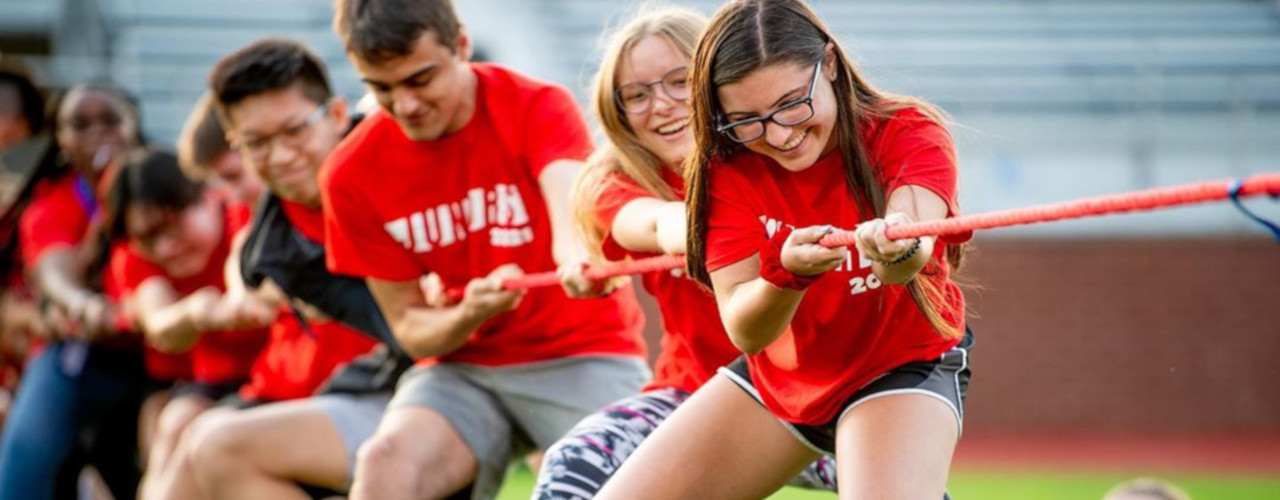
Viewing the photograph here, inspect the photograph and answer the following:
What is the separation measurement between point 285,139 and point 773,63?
8.32 feet

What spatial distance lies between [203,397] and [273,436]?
5.65 feet

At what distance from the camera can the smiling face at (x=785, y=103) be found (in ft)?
10.6

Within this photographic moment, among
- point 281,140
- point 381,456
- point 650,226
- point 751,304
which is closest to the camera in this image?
point 751,304

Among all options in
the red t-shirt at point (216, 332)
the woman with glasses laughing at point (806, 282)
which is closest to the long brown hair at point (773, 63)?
the woman with glasses laughing at point (806, 282)

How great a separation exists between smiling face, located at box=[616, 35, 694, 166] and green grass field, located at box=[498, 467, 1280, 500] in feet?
17.7

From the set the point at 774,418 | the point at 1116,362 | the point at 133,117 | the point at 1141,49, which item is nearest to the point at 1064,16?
the point at 1141,49

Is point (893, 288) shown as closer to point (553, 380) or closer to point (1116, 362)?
point (553, 380)

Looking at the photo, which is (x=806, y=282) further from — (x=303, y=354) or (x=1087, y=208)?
(x=303, y=354)

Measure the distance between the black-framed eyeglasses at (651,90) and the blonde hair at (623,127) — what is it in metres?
0.04

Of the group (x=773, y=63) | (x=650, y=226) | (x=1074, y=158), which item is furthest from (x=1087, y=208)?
(x=1074, y=158)

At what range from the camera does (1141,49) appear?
14.0 metres

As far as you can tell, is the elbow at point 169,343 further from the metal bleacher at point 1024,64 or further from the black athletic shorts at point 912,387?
the metal bleacher at point 1024,64

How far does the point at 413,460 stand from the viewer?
4.51 meters

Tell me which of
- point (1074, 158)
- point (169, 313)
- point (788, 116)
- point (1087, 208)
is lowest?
point (1074, 158)
